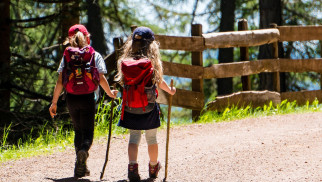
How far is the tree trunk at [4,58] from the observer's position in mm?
9272

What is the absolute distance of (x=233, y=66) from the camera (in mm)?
9305

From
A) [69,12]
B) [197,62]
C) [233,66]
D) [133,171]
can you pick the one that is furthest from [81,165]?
[69,12]

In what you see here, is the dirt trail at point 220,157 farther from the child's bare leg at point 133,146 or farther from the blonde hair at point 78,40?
the blonde hair at point 78,40

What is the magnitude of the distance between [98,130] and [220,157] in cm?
249

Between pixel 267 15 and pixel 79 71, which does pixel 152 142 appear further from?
pixel 267 15

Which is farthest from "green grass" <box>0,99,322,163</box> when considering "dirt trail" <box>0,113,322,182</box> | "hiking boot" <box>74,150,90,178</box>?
"hiking boot" <box>74,150,90,178</box>

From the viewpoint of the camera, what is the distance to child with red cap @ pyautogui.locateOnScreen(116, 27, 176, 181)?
4832mm

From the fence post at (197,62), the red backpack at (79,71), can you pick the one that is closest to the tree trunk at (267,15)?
the fence post at (197,62)

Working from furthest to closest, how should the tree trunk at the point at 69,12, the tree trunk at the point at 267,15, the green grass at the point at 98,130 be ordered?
1. the tree trunk at the point at 267,15
2. the tree trunk at the point at 69,12
3. the green grass at the point at 98,130

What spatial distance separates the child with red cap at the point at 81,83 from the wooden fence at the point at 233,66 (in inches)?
124

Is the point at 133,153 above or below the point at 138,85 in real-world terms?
below

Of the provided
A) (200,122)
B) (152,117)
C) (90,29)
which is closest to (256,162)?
(152,117)

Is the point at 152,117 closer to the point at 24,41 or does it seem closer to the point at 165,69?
the point at 165,69

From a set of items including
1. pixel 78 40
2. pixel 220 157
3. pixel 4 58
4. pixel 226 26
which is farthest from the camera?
pixel 226 26
